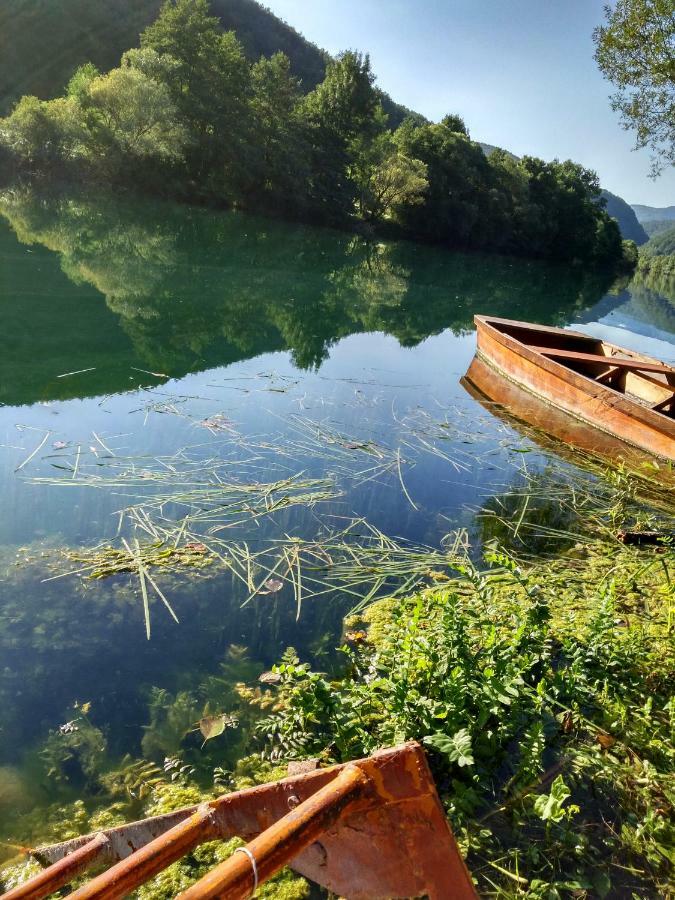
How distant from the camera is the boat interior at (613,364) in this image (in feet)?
26.2

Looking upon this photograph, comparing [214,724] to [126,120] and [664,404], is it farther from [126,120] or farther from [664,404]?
[126,120]

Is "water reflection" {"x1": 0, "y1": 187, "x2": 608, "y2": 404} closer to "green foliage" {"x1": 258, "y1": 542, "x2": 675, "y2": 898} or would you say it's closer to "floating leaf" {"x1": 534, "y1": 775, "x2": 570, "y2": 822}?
"green foliage" {"x1": 258, "y1": 542, "x2": 675, "y2": 898}

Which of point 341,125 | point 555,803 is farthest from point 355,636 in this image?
point 341,125

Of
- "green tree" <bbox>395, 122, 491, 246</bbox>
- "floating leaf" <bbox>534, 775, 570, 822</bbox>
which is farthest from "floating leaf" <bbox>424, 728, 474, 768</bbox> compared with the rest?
"green tree" <bbox>395, 122, 491, 246</bbox>

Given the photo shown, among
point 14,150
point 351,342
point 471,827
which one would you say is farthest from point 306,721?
point 14,150

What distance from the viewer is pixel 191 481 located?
16.3 feet

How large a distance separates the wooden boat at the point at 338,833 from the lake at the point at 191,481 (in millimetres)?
1180

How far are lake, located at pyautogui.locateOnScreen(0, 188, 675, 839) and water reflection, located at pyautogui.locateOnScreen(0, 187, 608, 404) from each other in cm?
8

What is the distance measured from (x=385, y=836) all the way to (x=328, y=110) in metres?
50.7

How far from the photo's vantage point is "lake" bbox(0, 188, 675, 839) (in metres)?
2.97

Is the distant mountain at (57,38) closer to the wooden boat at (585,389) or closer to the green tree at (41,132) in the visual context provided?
the green tree at (41,132)

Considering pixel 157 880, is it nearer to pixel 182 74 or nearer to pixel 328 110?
pixel 182 74

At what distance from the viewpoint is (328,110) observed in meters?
44.3

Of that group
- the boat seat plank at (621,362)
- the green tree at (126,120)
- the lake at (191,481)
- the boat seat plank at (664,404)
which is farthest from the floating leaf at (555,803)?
the green tree at (126,120)
